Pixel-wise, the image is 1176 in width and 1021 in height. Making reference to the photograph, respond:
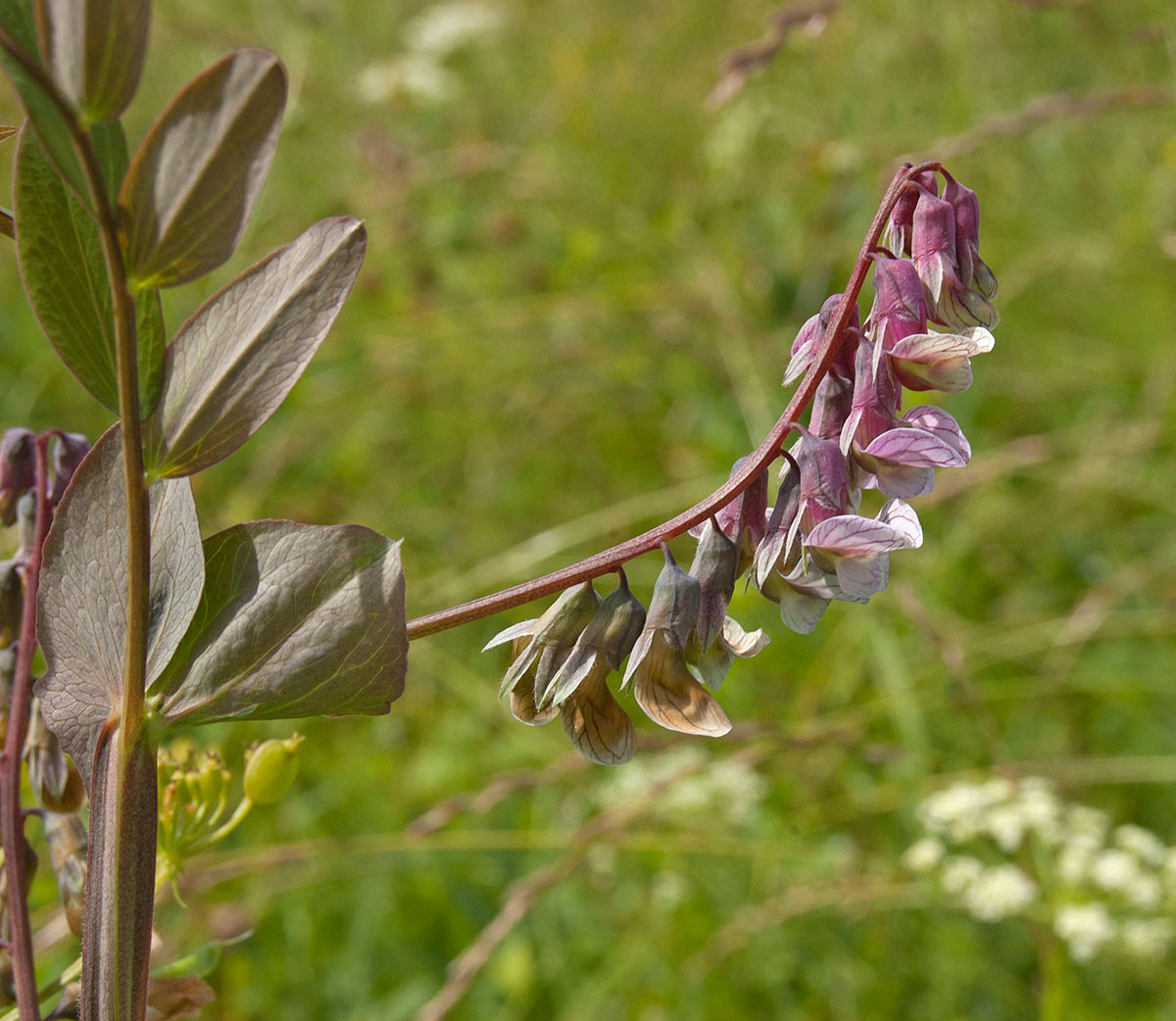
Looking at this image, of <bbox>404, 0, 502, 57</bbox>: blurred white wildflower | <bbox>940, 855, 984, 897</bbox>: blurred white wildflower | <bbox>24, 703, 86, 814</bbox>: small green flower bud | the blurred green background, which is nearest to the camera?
<bbox>24, 703, 86, 814</bbox>: small green flower bud

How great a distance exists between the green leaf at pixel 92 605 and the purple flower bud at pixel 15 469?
151mm

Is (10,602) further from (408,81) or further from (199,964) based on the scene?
(408,81)

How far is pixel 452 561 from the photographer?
8.23 ft

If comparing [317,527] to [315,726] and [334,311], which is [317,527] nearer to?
[334,311]

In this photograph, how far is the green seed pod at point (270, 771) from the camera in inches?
23.5

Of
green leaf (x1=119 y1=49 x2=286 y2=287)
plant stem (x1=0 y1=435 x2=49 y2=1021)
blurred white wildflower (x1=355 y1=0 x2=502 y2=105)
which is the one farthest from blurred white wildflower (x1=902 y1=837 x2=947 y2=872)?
blurred white wildflower (x1=355 y1=0 x2=502 y2=105)

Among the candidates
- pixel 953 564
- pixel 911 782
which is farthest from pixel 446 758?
pixel 953 564

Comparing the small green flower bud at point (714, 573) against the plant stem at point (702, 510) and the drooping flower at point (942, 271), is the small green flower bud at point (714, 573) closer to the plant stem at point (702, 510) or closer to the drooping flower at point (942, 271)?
the plant stem at point (702, 510)

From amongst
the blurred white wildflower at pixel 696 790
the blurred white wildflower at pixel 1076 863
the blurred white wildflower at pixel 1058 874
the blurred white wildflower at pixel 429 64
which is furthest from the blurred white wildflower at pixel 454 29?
the blurred white wildflower at pixel 1076 863

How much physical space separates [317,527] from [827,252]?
2523 millimetres

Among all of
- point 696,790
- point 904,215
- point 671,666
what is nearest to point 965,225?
point 904,215

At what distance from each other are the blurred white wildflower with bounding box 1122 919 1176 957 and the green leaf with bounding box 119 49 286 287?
142cm

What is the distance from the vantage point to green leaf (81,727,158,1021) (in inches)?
16.0

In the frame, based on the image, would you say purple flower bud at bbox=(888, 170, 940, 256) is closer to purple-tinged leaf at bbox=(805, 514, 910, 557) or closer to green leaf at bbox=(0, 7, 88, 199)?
purple-tinged leaf at bbox=(805, 514, 910, 557)
